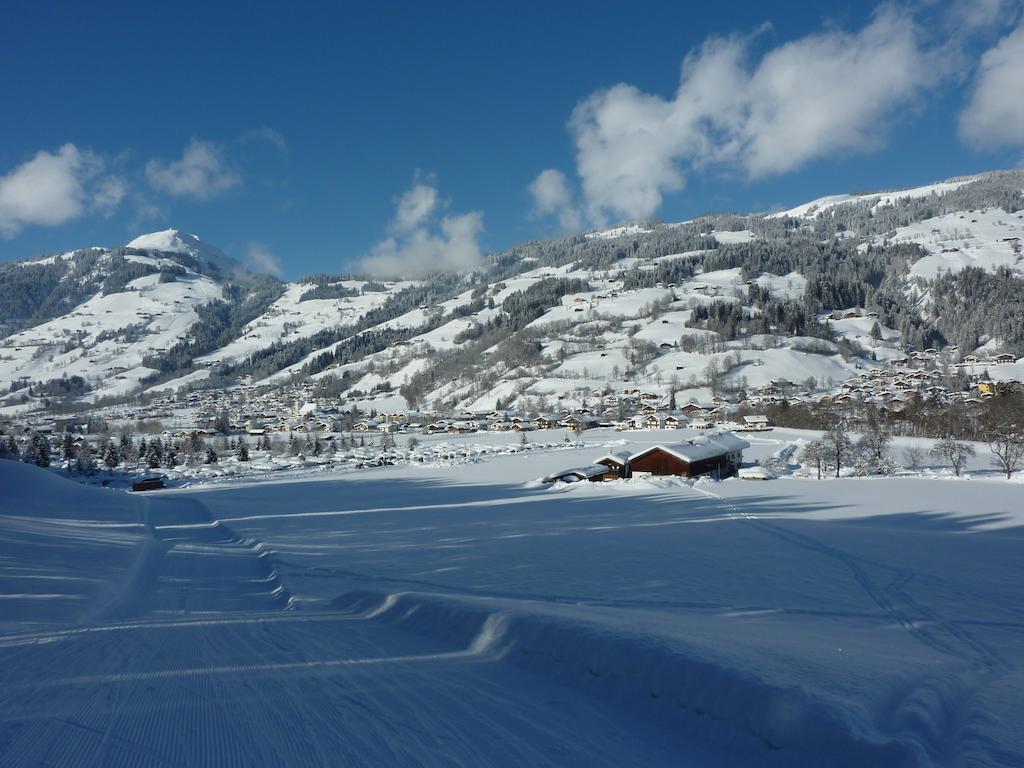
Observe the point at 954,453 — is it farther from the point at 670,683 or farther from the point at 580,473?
the point at 670,683

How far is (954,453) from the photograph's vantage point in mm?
43094

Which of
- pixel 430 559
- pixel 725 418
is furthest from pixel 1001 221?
pixel 430 559

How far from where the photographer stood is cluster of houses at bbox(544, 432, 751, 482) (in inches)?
1578

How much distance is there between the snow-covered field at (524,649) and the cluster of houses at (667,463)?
2258 cm

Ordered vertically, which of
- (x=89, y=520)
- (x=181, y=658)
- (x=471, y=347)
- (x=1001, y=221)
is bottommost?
A: (x=89, y=520)

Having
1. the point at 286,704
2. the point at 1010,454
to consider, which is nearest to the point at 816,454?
the point at 1010,454

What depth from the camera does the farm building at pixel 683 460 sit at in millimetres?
40250

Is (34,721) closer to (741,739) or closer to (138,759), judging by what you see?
(138,759)

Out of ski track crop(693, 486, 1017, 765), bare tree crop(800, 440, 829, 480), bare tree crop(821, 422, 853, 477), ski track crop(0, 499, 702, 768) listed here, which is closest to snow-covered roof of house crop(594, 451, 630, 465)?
bare tree crop(800, 440, 829, 480)

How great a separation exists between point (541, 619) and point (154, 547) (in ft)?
55.5

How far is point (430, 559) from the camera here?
1342 cm

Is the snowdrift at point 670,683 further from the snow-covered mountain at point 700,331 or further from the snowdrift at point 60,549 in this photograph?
the snow-covered mountain at point 700,331

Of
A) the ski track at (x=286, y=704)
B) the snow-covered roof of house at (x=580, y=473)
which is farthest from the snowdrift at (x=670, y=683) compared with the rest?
the snow-covered roof of house at (x=580, y=473)

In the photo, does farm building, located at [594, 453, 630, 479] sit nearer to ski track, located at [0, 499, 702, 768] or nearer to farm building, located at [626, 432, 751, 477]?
farm building, located at [626, 432, 751, 477]
